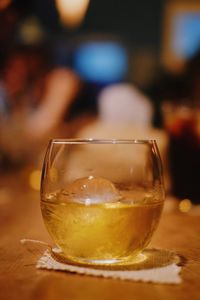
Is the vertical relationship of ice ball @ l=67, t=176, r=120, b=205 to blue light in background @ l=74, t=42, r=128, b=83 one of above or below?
below

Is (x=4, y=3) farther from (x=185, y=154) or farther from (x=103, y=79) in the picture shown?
(x=103, y=79)

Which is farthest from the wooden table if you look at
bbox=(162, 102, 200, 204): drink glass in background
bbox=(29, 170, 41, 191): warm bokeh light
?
bbox=(29, 170, 41, 191): warm bokeh light

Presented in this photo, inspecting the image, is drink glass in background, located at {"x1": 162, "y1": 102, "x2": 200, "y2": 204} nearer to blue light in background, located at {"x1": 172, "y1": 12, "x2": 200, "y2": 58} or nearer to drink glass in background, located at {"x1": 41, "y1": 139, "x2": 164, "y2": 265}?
drink glass in background, located at {"x1": 41, "y1": 139, "x2": 164, "y2": 265}

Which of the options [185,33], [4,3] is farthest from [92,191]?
[185,33]

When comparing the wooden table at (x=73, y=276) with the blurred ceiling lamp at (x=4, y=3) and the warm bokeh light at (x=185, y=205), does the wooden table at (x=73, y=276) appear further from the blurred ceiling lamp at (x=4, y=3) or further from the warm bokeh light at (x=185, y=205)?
the blurred ceiling lamp at (x=4, y=3)

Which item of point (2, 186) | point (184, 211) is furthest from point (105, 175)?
point (2, 186)

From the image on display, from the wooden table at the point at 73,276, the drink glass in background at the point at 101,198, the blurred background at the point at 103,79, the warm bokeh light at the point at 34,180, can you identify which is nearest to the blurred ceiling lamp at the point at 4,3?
the blurred background at the point at 103,79

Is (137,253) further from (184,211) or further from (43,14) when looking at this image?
(43,14)
